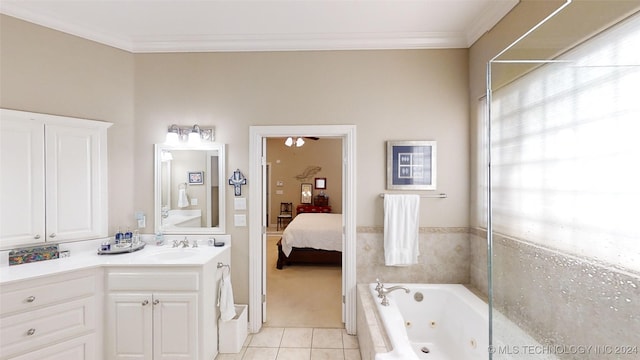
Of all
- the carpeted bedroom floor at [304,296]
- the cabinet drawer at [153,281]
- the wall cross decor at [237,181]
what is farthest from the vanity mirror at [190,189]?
the carpeted bedroom floor at [304,296]

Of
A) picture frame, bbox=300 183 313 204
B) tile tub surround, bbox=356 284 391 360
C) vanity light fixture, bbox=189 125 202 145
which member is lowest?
tile tub surround, bbox=356 284 391 360

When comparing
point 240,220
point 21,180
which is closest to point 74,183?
point 21,180

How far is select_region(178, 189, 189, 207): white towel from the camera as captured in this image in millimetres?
2604

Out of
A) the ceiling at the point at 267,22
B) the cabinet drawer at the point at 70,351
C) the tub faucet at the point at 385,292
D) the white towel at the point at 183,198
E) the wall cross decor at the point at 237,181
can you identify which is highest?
the ceiling at the point at 267,22

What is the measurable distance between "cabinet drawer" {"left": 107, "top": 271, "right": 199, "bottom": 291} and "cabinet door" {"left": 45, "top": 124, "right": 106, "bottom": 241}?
671mm

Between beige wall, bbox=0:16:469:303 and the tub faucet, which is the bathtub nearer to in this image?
the tub faucet

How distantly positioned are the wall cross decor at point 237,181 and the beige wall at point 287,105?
0.06 m

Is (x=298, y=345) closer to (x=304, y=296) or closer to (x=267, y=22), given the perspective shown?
(x=304, y=296)

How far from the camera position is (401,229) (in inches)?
95.9

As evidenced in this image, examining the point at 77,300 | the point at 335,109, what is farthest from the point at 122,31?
the point at 77,300

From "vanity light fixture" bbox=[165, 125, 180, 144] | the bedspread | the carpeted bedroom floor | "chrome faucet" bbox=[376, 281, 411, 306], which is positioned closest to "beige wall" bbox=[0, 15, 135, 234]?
"vanity light fixture" bbox=[165, 125, 180, 144]

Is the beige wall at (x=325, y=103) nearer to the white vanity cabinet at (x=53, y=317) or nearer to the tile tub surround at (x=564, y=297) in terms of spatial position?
the white vanity cabinet at (x=53, y=317)

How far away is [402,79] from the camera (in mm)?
2502

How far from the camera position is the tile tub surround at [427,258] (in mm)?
2506
